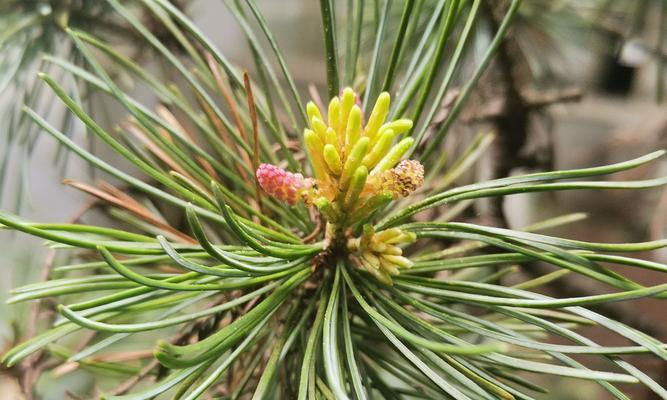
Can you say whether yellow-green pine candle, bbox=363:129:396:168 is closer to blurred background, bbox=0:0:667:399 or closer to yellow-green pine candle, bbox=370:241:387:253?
yellow-green pine candle, bbox=370:241:387:253

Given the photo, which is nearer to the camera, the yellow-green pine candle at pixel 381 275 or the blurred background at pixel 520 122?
the yellow-green pine candle at pixel 381 275

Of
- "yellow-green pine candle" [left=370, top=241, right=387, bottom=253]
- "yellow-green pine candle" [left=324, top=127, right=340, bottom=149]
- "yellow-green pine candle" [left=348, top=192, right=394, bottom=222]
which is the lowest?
"yellow-green pine candle" [left=370, top=241, right=387, bottom=253]

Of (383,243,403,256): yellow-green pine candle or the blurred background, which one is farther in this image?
the blurred background

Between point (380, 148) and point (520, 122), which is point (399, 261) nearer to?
point (380, 148)

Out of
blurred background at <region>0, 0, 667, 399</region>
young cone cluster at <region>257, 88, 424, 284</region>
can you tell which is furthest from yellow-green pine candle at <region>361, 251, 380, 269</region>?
blurred background at <region>0, 0, 667, 399</region>

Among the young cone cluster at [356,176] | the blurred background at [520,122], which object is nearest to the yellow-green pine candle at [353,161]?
the young cone cluster at [356,176]

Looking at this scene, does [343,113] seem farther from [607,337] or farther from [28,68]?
[607,337]

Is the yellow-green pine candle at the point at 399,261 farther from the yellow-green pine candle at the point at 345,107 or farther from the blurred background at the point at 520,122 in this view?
the blurred background at the point at 520,122

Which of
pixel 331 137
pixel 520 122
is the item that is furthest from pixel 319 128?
pixel 520 122
